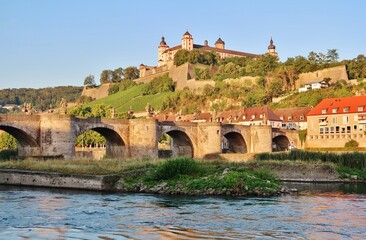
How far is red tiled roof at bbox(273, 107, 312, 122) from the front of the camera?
88562 millimetres

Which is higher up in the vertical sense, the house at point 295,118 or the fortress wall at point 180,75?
the fortress wall at point 180,75

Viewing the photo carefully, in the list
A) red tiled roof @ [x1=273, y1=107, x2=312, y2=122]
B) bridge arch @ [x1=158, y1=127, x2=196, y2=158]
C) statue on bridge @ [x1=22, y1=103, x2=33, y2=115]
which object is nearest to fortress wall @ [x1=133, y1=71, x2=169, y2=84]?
red tiled roof @ [x1=273, y1=107, x2=312, y2=122]

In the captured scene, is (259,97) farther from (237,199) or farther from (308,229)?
(308,229)

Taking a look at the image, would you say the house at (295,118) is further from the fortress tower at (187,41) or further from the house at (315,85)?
the fortress tower at (187,41)

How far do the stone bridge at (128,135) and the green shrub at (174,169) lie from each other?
60.7 ft

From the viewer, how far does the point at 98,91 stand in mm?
160500

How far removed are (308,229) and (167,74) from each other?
120266mm

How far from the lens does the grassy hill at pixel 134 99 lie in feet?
409

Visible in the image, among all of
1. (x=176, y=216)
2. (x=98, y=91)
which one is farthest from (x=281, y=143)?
(x=98, y=91)

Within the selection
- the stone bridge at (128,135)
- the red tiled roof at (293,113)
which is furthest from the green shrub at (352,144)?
the red tiled roof at (293,113)

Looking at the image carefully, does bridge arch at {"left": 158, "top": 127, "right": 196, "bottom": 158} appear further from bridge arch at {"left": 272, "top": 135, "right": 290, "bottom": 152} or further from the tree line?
the tree line

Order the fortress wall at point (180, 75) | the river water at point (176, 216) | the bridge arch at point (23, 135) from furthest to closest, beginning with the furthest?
the fortress wall at point (180, 75) → the bridge arch at point (23, 135) → the river water at point (176, 216)

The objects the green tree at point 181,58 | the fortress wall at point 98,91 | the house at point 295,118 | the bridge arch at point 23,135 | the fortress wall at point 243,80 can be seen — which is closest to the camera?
the bridge arch at point 23,135

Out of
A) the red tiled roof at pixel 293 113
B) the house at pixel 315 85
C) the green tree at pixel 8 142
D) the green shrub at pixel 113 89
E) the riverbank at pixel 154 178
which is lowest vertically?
the riverbank at pixel 154 178
